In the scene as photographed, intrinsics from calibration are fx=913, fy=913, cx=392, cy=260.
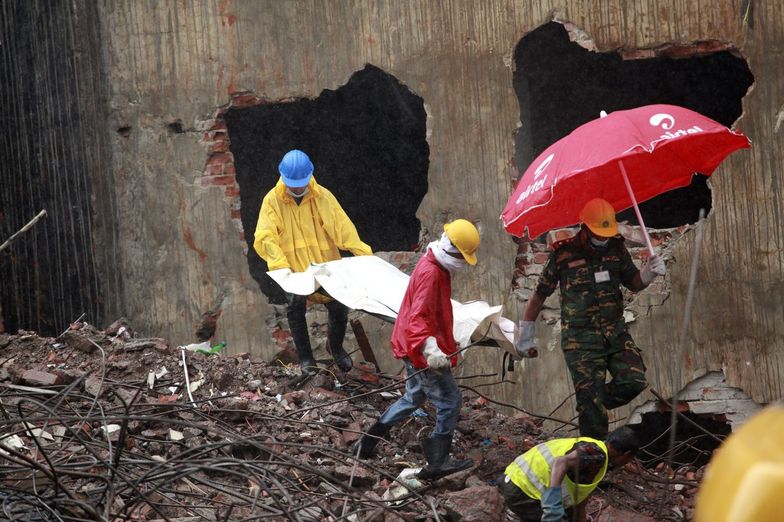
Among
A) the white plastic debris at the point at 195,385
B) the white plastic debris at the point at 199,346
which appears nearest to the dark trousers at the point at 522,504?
the white plastic debris at the point at 195,385

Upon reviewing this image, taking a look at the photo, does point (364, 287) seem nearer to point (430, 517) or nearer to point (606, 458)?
point (430, 517)

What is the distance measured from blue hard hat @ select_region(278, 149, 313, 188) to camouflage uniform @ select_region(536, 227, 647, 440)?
2070mm

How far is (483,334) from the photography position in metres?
6.03

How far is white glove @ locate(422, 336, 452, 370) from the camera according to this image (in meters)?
5.18

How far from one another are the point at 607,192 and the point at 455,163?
7.65 feet

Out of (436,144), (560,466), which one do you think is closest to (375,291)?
(436,144)

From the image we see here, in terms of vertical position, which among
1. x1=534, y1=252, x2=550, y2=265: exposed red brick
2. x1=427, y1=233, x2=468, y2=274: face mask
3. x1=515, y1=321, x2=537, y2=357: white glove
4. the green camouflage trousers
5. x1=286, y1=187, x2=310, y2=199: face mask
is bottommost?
the green camouflage trousers

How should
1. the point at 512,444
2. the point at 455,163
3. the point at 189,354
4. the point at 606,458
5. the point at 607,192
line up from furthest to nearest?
the point at 455,163, the point at 189,354, the point at 512,444, the point at 607,192, the point at 606,458

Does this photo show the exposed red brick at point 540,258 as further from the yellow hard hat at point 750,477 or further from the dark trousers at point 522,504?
the yellow hard hat at point 750,477

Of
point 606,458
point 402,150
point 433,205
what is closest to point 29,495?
point 606,458

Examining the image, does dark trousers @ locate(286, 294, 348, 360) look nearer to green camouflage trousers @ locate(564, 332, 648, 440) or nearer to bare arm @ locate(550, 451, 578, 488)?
green camouflage trousers @ locate(564, 332, 648, 440)

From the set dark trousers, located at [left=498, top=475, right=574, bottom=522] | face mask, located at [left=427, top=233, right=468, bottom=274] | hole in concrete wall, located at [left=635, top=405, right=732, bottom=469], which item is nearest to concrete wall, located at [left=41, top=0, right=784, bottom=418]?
hole in concrete wall, located at [left=635, top=405, right=732, bottom=469]

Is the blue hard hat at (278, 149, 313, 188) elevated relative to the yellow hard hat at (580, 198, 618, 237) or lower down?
elevated

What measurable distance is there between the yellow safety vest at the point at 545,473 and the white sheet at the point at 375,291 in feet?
4.24
